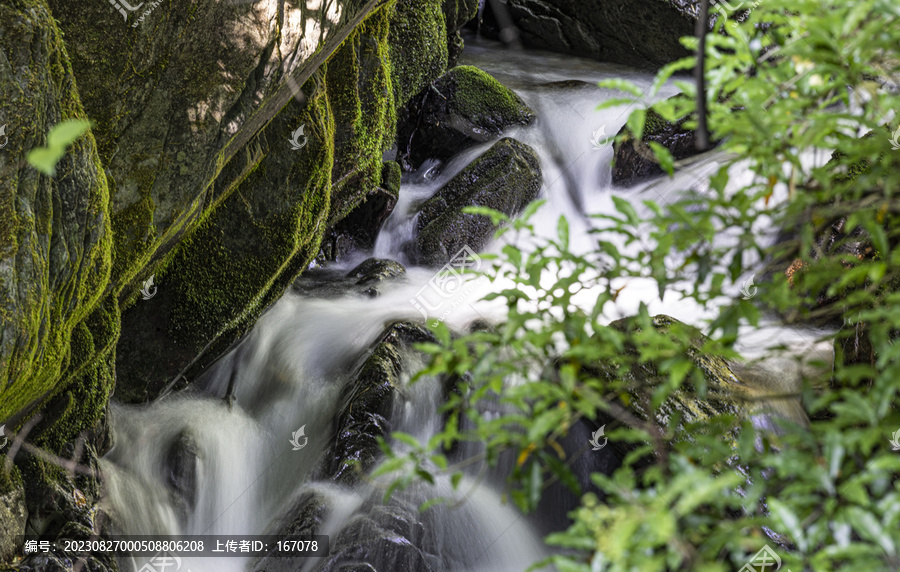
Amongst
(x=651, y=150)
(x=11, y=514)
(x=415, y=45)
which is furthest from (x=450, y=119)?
(x=11, y=514)

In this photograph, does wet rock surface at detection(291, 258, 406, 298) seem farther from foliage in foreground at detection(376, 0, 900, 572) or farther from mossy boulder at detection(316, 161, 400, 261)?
foliage in foreground at detection(376, 0, 900, 572)

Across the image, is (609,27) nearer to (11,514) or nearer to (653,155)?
(653,155)

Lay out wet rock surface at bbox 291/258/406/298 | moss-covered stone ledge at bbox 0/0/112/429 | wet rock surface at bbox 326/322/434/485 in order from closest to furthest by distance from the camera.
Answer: moss-covered stone ledge at bbox 0/0/112/429
wet rock surface at bbox 326/322/434/485
wet rock surface at bbox 291/258/406/298

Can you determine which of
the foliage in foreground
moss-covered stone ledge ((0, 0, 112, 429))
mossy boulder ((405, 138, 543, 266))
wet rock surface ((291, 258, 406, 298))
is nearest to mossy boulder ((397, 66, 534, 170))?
mossy boulder ((405, 138, 543, 266))

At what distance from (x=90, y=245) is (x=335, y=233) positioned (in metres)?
4.16

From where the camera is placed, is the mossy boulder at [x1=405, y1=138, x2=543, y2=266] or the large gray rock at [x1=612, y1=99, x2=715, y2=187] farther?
the large gray rock at [x1=612, y1=99, x2=715, y2=187]

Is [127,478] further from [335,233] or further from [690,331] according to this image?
[690,331]

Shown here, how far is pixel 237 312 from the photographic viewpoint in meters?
4.76

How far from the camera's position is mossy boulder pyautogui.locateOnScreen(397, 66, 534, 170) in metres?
7.98

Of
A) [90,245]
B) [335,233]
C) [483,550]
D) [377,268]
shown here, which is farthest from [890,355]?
[335,233]

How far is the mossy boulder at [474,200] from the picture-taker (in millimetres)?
7098

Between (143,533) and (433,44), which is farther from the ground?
(433,44)

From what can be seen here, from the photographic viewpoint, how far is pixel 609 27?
10.1 m

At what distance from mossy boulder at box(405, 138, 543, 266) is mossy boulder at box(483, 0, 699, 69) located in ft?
11.4
